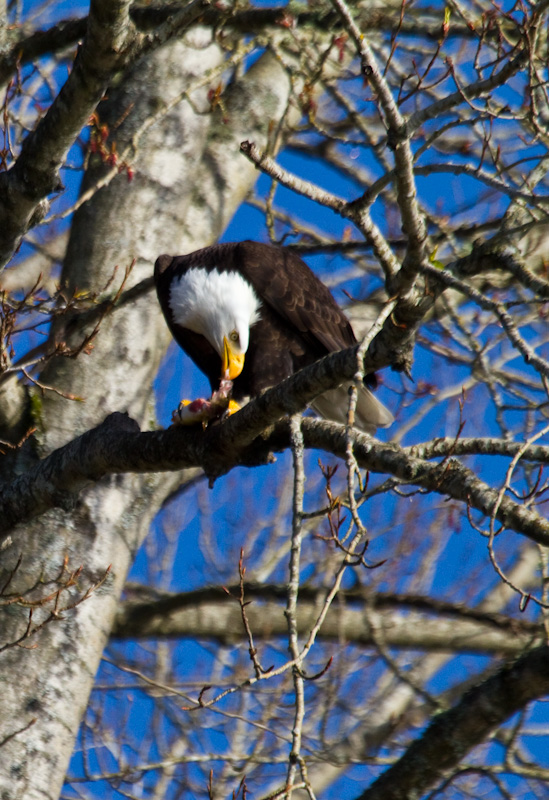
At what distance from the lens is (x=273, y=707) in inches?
207

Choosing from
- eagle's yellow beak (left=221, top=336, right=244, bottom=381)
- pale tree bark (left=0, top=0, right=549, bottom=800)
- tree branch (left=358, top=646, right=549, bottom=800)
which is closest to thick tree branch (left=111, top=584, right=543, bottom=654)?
pale tree bark (left=0, top=0, right=549, bottom=800)

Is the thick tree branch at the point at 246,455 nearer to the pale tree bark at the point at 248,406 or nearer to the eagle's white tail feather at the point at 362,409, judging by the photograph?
the pale tree bark at the point at 248,406

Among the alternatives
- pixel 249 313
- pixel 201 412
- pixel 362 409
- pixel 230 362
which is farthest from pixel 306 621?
pixel 201 412

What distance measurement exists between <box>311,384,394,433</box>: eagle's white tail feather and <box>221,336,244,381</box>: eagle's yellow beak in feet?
1.70

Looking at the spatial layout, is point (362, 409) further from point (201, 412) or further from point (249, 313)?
point (201, 412)

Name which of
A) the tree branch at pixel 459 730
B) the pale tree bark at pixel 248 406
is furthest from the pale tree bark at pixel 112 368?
the tree branch at pixel 459 730

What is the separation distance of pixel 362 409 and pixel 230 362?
30.8 inches

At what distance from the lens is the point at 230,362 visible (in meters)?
3.99

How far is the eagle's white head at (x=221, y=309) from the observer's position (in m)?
4.02

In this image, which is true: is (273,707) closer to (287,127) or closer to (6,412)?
(6,412)

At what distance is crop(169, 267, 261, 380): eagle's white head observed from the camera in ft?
13.2

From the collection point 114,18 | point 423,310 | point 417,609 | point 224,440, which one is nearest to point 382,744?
point 417,609

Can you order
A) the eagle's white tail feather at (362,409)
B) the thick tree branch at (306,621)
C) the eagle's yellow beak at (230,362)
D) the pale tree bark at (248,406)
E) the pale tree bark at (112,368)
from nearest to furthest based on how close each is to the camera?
1. the pale tree bark at (248,406)
2. the pale tree bark at (112,368)
3. the eagle's yellow beak at (230,362)
4. the eagle's white tail feather at (362,409)
5. the thick tree branch at (306,621)

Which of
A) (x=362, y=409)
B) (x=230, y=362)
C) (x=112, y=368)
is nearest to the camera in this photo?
(x=230, y=362)
